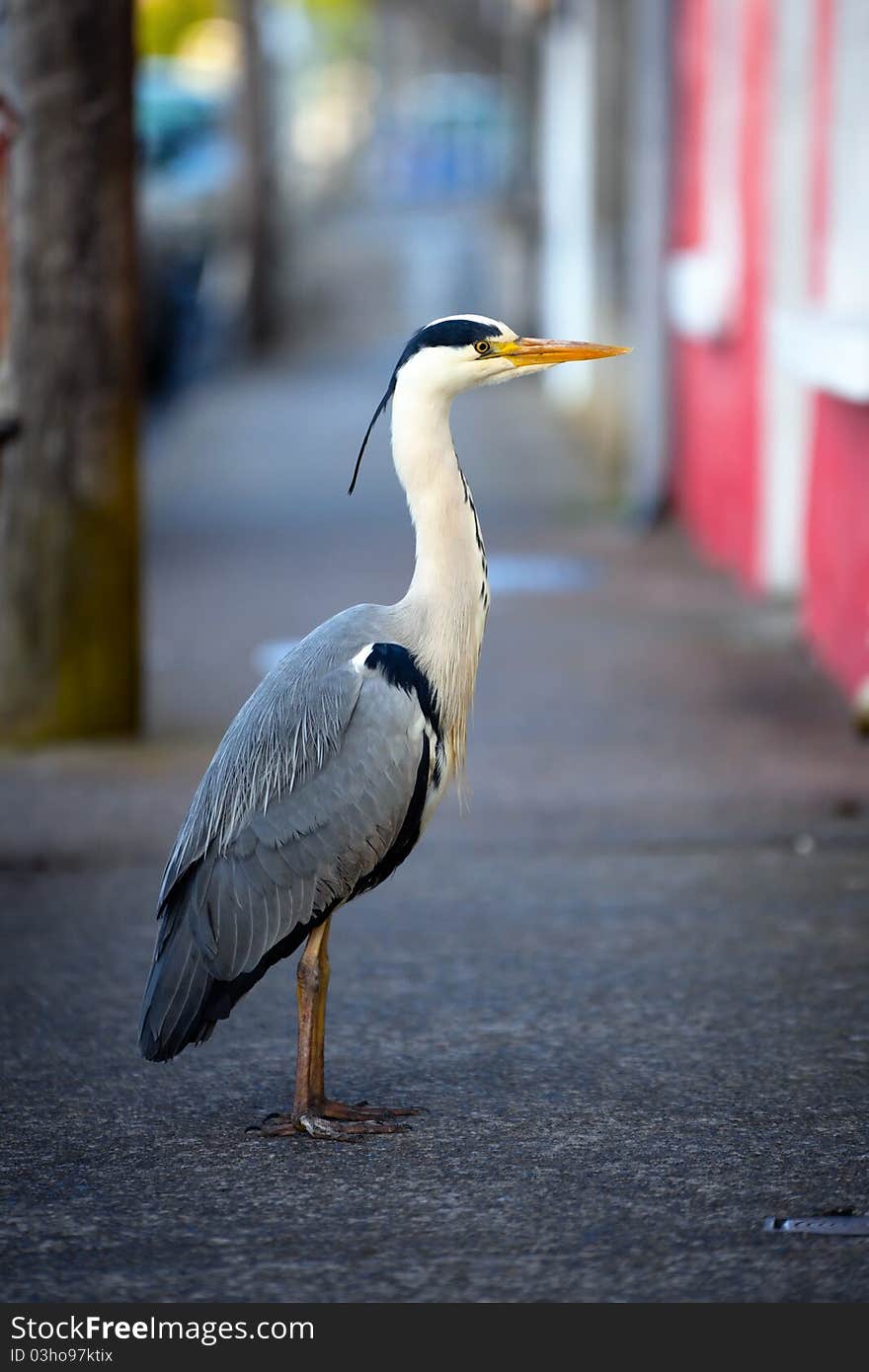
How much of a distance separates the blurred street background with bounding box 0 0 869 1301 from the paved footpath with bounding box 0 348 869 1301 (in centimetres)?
1

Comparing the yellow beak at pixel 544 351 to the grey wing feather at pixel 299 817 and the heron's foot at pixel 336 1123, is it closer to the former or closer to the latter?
the grey wing feather at pixel 299 817

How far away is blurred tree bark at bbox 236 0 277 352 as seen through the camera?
2488cm

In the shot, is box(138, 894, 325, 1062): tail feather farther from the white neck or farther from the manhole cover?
the manhole cover

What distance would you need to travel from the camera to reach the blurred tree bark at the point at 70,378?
723 centimetres

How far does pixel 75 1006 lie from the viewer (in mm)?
5145

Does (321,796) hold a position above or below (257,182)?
below

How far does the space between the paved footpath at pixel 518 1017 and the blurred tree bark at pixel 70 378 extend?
0.33 m

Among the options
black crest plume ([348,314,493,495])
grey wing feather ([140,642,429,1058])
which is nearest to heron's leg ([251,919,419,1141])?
grey wing feather ([140,642,429,1058])

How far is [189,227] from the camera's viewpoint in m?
21.5

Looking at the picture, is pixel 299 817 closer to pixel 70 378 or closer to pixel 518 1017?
pixel 518 1017

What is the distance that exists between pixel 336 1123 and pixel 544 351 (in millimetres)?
1577

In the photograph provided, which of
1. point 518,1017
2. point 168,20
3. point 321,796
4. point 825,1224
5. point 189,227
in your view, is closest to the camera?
point 825,1224

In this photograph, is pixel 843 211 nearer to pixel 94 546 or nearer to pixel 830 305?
pixel 830 305

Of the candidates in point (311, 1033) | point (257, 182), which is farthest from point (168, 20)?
point (311, 1033)
